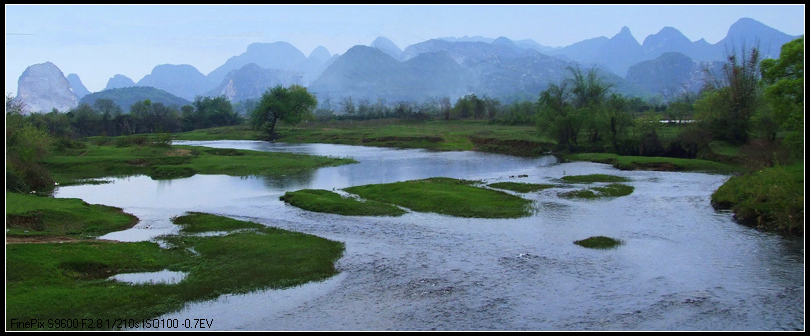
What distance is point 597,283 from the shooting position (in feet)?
66.8

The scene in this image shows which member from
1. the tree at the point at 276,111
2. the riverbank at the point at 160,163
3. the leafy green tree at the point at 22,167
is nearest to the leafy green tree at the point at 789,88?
the riverbank at the point at 160,163

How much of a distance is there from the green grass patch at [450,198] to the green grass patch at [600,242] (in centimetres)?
653

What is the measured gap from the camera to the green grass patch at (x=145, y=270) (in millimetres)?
17375

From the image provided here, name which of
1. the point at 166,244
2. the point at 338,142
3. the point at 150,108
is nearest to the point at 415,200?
the point at 166,244

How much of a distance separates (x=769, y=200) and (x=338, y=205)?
2188 cm

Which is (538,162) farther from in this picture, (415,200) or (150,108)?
(150,108)

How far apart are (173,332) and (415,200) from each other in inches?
864

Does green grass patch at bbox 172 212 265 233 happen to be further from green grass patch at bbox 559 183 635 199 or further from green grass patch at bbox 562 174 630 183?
green grass patch at bbox 562 174 630 183

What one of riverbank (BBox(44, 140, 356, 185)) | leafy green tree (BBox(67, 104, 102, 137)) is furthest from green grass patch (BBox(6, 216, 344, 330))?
leafy green tree (BBox(67, 104, 102, 137))

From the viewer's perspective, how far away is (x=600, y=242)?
2572 cm

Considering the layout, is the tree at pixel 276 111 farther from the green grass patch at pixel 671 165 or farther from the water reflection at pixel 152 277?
the water reflection at pixel 152 277

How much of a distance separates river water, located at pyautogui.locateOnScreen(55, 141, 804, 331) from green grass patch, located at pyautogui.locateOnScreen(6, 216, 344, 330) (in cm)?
96

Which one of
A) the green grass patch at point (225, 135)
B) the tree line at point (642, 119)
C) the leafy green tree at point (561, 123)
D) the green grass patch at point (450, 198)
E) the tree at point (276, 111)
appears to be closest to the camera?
the green grass patch at point (450, 198)

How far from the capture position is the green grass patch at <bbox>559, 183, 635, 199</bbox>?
39.2m
